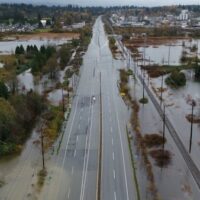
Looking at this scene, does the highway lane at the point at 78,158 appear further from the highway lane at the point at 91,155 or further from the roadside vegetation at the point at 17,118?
the roadside vegetation at the point at 17,118

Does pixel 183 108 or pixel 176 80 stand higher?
pixel 176 80

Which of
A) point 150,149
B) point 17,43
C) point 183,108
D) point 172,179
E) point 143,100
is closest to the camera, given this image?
point 172,179

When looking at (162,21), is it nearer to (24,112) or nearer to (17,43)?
(17,43)

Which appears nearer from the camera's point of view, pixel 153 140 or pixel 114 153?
pixel 114 153

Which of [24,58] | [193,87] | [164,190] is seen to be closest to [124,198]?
[164,190]

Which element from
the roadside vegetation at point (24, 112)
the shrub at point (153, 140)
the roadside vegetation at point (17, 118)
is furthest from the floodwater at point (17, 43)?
the shrub at point (153, 140)

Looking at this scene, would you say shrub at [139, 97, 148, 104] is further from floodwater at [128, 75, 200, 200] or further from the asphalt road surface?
floodwater at [128, 75, 200, 200]

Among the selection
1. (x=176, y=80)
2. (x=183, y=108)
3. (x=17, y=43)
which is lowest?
(x=183, y=108)

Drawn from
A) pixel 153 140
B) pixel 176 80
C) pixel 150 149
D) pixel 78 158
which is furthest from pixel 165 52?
pixel 78 158
